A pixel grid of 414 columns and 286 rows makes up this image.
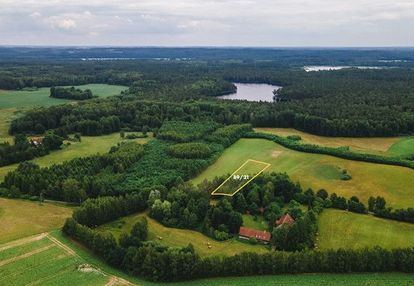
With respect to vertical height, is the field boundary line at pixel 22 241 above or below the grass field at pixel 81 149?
below

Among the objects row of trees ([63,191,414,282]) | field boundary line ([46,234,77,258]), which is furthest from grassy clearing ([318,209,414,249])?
field boundary line ([46,234,77,258])

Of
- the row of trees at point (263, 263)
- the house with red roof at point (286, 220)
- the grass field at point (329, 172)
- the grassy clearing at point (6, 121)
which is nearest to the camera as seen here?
the row of trees at point (263, 263)

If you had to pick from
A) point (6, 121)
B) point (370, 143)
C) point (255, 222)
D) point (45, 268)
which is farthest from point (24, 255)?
point (6, 121)

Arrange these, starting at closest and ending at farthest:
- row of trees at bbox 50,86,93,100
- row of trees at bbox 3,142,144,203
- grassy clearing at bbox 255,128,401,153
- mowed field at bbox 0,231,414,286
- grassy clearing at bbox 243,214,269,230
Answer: mowed field at bbox 0,231,414,286 → grassy clearing at bbox 243,214,269,230 → row of trees at bbox 3,142,144,203 → grassy clearing at bbox 255,128,401,153 → row of trees at bbox 50,86,93,100

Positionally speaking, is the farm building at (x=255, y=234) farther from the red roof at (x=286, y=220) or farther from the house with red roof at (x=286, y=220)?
the red roof at (x=286, y=220)

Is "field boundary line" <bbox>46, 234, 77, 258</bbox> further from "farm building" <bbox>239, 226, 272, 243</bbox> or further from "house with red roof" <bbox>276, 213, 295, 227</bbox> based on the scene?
"house with red roof" <bbox>276, 213, 295, 227</bbox>

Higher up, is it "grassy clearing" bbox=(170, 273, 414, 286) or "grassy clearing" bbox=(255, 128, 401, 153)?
"grassy clearing" bbox=(255, 128, 401, 153)

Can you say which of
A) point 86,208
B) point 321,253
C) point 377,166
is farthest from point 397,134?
point 86,208

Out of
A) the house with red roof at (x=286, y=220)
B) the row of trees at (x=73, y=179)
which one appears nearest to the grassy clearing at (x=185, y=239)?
the house with red roof at (x=286, y=220)
